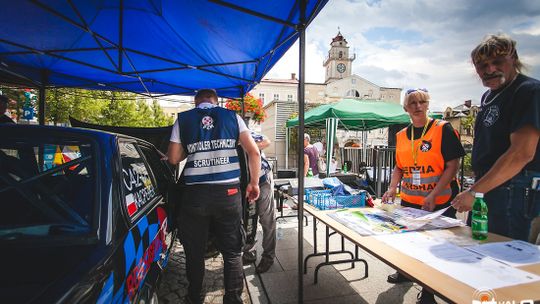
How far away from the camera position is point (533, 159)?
1.59 metres

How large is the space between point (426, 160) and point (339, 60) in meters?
65.0

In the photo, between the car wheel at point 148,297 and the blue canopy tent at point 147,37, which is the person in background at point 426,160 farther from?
the car wheel at point 148,297

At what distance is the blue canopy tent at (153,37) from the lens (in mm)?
2588

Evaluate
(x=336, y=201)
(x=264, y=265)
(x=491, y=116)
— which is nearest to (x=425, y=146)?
(x=491, y=116)

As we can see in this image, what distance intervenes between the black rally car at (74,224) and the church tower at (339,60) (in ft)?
208

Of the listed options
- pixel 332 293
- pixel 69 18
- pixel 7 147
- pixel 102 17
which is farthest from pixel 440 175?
pixel 69 18

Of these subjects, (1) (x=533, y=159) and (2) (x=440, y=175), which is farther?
(2) (x=440, y=175)

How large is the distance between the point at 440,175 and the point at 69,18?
4595 millimetres

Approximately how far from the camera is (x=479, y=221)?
152 centimetres

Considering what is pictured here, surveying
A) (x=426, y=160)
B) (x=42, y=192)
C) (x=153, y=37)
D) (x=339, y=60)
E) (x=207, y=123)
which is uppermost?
(x=339, y=60)

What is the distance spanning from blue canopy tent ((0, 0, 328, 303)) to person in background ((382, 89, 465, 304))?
3.42ft

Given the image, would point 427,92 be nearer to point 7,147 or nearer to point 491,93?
point 491,93

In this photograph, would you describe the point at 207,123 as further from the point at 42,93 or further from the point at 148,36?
the point at 42,93

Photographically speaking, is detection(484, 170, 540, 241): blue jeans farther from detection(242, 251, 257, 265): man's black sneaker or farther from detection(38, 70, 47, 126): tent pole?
detection(38, 70, 47, 126): tent pole
